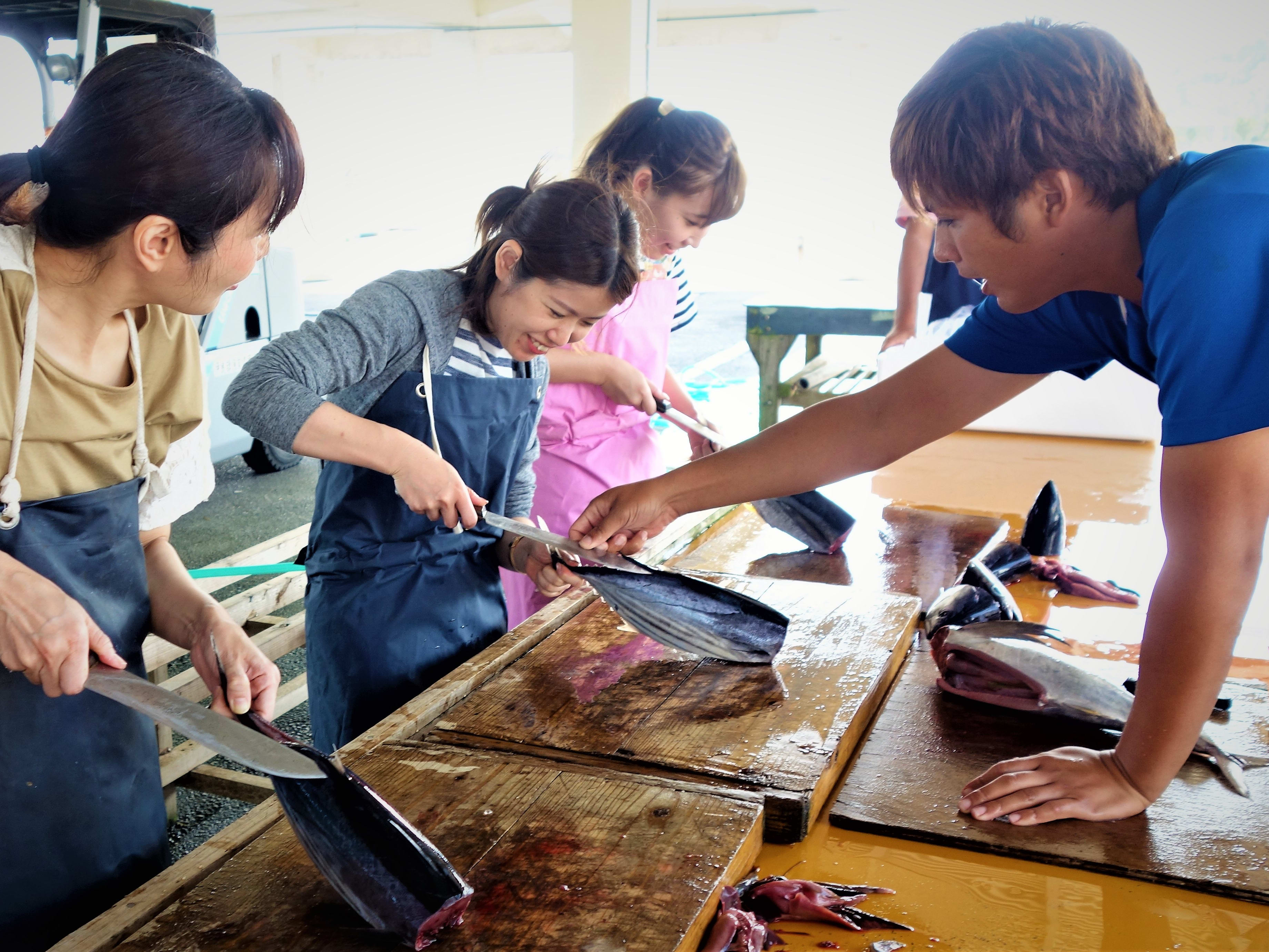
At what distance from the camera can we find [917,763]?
1.57 m

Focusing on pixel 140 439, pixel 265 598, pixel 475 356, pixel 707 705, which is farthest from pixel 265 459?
pixel 707 705

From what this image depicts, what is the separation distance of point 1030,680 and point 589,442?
5.19 feet

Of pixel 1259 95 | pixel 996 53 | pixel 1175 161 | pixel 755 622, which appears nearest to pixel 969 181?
pixel 996 53

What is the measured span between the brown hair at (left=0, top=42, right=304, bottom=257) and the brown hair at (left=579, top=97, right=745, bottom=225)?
147 centimetres

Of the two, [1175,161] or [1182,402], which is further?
[1175,161]

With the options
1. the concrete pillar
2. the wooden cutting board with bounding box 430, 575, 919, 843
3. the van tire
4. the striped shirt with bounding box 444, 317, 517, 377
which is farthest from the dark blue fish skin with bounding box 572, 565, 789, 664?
the concrete pillar

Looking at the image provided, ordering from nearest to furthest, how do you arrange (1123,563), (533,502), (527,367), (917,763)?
1. (917,763)
2. (527,367)
3. (1123,563)
4. (533,502)

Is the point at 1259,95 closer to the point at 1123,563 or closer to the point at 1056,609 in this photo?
the point at 1123,563

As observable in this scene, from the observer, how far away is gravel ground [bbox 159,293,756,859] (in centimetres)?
327

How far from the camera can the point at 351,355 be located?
1.97 meters

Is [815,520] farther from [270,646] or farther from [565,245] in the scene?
[270,646]

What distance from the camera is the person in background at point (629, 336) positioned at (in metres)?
2.82

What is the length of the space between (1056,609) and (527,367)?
1.38m

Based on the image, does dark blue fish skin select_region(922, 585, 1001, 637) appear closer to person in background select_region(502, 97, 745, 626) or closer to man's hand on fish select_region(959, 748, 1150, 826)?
man's hand on fish select_region(959, 748, 1150, 826)
